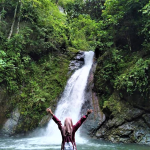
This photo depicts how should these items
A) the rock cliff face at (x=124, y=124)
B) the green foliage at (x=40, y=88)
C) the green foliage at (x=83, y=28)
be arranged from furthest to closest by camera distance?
the green foliage at (x=83, y=28)
the green foliage at (x=40, y=88)
the rock cliff face at (x=124, y=124)

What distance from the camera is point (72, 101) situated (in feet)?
42.2

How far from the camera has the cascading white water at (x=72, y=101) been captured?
1155 centimetres

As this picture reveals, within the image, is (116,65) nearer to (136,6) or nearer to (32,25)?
(136,6)

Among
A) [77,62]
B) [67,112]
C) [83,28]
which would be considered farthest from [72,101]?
[83,28]

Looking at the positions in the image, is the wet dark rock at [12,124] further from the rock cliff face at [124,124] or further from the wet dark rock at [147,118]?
the wet dark rock at [147,118]

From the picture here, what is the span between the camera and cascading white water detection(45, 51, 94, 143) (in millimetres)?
11547

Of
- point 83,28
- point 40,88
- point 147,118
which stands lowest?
point 147,118

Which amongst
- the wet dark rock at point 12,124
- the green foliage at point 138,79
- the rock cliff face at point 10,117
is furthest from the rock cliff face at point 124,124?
the wet dark rock at point 12,124

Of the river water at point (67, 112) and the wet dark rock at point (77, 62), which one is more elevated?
the wet dark rock at point (77, 62)

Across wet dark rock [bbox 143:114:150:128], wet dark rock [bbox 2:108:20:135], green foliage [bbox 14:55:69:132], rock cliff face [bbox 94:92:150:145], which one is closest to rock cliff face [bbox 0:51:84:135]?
wet dark rock [bbox 2:108:20:135]

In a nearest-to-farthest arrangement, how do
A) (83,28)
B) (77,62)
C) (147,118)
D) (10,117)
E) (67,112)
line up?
(147,118), (10,117), (67,112), (77,62), (83,28)

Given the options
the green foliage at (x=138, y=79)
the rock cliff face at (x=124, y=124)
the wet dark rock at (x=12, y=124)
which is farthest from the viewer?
the wet dark rock at (x=12, y=124)

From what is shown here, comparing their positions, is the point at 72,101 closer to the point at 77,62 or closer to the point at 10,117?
the point at 10,117

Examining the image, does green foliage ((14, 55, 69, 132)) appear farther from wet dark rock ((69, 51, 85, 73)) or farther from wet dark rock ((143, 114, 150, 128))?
wet dark rock ((143, 114, 150, 128))
